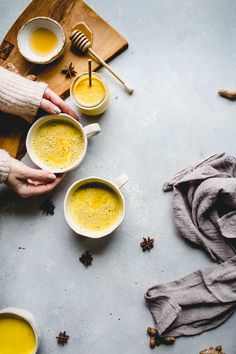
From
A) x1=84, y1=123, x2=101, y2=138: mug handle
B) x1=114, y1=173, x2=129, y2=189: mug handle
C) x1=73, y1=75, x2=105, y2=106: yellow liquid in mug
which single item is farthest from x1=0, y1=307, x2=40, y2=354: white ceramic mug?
x1=73, y1=75, x2=105, y2=106: yellow liquid in mug

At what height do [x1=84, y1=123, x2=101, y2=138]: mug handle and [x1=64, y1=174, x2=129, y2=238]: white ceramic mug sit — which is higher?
[x1=84, y1=123, x2=101, y2=138]: mug handle

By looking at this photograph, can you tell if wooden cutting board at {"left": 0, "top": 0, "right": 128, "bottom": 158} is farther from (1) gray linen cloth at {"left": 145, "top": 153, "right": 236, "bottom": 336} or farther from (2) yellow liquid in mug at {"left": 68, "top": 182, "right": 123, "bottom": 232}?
(1) gray linen cloth at {"left": 145, "top": 153, "right": 236, "bottom": 336}

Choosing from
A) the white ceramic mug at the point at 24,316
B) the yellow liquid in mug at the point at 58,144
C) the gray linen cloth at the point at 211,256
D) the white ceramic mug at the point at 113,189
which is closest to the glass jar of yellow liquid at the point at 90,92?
the yellow liquid in mug at the point at 58,144

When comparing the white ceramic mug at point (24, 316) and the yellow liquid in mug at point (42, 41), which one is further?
the yellow liquid in mug at point (42, 41)

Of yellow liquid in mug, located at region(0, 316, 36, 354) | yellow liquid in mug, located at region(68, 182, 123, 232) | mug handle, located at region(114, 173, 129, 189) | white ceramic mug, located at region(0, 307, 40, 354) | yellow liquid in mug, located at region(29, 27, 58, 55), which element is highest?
yellow liquid in mug, located at region(29, 27, 58, 55)

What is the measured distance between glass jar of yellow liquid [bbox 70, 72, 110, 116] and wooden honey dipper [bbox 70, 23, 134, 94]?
8 cm

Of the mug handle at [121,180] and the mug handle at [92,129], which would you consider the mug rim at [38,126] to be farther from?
the mug handle at [121,180]

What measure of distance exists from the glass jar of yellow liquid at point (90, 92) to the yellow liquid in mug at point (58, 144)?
0.11m

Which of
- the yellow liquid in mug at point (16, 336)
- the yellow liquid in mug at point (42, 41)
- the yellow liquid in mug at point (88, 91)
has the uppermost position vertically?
the yellow liquid in mug at point (42, 41)

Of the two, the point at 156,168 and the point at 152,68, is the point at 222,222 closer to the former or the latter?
the point at 156,168

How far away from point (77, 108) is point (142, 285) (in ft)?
2.69

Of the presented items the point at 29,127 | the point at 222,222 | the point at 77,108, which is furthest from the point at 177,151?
the point at 29,127

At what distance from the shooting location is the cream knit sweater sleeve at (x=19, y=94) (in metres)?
1.75

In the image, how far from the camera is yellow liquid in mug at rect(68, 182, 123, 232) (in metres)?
1.77
